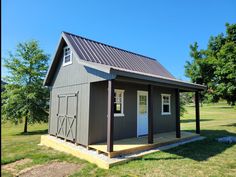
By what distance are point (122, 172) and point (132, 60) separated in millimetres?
7549

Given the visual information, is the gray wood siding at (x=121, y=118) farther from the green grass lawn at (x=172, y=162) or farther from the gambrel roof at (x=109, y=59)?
the green grass lawn at (x=172, y=162)

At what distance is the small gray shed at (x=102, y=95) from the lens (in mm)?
7207

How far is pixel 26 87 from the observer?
15266mm

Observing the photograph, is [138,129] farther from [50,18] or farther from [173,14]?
[173,14]

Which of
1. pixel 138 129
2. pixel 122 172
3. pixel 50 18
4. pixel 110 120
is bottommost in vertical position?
pixel 122 172

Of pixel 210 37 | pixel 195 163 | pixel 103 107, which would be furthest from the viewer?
pixel 210 37

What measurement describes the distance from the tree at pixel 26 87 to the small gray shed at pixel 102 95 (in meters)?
5.15

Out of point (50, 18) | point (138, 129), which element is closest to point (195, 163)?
point (138, 129)

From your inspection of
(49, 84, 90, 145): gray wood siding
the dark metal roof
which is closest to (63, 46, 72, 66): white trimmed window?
the dark metal roof

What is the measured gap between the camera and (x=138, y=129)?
9.30 m

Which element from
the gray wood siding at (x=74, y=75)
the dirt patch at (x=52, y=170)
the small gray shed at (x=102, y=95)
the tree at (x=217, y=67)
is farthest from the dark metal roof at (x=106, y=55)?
the tree at (x=217, y=67)

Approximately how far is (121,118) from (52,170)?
3833 mm

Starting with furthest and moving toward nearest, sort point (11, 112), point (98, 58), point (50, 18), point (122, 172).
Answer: point (11, 112)
point (50, 18)
point (98, 58)
point (122, 172)

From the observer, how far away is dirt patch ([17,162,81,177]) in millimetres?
5246
